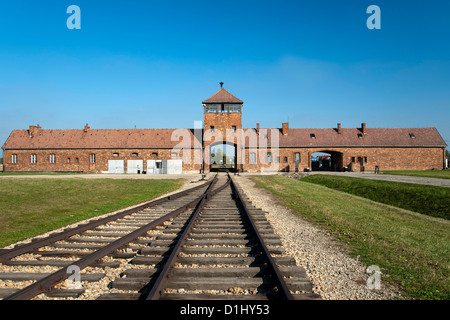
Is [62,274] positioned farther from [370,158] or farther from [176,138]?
[370,158]

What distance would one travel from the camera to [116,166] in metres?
41.8

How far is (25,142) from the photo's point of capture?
43500mm

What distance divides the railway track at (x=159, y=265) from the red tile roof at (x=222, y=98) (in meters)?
33.8

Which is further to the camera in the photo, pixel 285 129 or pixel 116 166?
pixel 285 129

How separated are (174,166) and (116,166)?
29.9ft

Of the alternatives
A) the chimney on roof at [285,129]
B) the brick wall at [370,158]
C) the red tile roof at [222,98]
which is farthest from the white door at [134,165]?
the chimney on roof at [285,129]

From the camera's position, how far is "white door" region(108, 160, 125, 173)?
41.7m

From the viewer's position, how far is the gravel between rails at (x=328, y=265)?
11.6 ft

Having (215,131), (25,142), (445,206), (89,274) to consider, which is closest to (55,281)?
(89,274)

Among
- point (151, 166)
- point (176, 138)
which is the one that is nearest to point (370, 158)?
point (176, 138)

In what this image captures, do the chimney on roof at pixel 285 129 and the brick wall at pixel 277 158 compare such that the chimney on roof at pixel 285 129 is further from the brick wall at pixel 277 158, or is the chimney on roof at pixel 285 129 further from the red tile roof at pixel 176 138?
the brick wall at pixel 277 158
